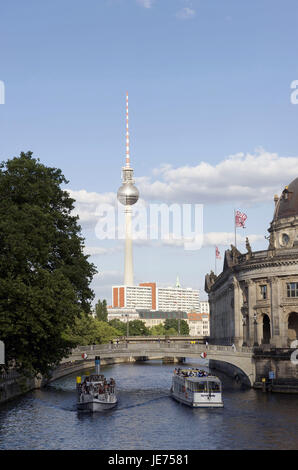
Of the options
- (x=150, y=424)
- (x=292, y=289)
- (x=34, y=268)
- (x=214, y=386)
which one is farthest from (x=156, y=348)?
(x=34, y=268)

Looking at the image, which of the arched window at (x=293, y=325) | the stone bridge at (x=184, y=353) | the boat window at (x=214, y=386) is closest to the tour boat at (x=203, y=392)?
the boat window at (x=214, y=386)

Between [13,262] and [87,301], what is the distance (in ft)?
→ 55.2

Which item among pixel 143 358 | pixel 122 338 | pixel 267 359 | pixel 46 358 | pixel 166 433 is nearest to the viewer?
pixel 166 433

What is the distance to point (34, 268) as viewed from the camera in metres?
56.8

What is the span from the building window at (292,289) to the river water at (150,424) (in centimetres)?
1702

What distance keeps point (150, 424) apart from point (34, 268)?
668 inches

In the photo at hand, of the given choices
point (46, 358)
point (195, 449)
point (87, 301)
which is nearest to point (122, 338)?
point (87, 301)

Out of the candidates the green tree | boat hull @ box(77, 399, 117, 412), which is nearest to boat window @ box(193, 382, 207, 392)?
boat hull @ box(77, 399, 117, 412)

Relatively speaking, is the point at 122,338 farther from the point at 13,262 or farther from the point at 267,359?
the point at 13,262

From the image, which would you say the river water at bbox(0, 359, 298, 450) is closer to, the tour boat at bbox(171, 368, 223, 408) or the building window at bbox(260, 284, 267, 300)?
the tour boat at bbox(171, 368, 223, 408)

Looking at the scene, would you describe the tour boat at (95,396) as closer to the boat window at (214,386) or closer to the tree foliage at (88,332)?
the boat window at (214,386)

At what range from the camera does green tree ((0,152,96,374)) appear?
52438mm

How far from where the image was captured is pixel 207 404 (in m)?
67.8
